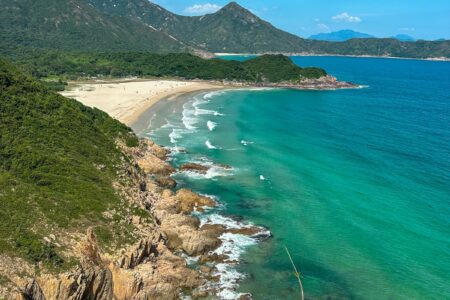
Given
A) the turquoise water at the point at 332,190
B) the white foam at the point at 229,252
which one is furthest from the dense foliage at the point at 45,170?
the turquoise water at the point at 332,190

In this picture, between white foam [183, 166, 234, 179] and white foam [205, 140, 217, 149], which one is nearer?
white foam [183, 166, 234, 179]

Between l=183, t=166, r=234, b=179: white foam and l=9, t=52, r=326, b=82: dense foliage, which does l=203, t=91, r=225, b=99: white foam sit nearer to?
l=9, t=52, r=326, b=82: dense foliage

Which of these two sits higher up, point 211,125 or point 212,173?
point 211,125

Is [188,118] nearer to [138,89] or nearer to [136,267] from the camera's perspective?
[138,89]

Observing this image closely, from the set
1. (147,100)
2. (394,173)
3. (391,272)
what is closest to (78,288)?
(391,272)

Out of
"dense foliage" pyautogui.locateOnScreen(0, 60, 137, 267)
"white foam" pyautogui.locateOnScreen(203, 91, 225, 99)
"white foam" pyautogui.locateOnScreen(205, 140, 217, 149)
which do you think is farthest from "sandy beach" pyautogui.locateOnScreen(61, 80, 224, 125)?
"dense foliage" pyautogui.locateOnScreen(0, 60, 137, 267)

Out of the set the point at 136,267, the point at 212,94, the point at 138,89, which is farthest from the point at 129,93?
the point at 136,267

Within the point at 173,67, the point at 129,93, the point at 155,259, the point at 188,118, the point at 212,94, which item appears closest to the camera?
the point at 155,259
